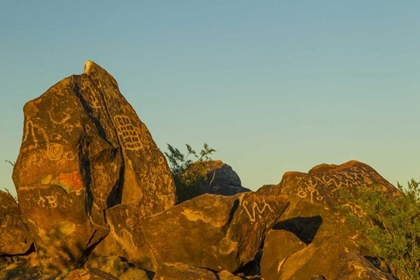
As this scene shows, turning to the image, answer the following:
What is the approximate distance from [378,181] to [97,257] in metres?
8.78

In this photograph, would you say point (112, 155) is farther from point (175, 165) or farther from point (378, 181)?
point (175, 165)

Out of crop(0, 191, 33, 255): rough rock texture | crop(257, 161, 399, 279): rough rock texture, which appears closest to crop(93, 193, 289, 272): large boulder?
crop(257, 161, 399, 279): rough rock texture

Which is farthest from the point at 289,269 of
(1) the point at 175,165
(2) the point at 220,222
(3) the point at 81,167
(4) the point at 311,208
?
(1) the point at 175,165

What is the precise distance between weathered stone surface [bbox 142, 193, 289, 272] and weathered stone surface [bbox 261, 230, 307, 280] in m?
0.56

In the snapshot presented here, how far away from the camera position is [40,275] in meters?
16.1

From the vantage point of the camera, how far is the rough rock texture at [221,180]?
1089 inches

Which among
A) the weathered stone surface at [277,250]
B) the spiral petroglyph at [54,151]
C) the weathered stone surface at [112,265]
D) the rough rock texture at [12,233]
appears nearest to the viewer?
the weathered stone surface at [112,265]

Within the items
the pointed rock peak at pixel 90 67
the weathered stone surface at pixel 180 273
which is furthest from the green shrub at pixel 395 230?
the pointed rock peak at pixel 90 67

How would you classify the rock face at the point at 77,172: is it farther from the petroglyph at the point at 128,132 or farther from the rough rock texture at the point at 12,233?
the rough rock texture at the point at 12,233

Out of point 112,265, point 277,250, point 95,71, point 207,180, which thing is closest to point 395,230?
point 277,250

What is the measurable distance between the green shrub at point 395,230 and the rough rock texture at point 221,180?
10.8 m

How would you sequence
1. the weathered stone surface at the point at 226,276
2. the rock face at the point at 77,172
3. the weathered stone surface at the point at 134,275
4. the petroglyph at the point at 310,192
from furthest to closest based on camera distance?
the petroglyph at the point at 310,192
the rock face at the point at 77,172
the weathered stone surface at the point at 134,275
the weathered stone surface at the point at 226,276

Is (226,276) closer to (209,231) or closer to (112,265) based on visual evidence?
(209,231)

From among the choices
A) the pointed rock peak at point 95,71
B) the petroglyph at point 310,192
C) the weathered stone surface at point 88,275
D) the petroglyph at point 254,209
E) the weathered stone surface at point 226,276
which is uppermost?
the pointed rock peak at point 95,71
